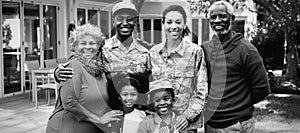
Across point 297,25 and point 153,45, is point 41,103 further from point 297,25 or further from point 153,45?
point 153,45

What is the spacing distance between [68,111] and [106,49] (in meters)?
0.40

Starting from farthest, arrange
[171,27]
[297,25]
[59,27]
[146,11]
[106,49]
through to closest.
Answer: [59,27], [297,25], [146,11], [106,49], [171,27]

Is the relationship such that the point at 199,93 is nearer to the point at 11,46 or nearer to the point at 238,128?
the point at 238,128

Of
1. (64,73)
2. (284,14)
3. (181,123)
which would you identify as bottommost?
(181,123)

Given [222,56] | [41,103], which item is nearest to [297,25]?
[41,103]

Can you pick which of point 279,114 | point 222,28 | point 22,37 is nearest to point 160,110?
point 222,28

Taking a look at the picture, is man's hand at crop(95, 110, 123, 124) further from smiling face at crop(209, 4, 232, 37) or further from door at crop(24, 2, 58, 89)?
door at crop(24, 2, 58, 89)

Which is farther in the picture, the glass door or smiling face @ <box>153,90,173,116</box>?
the glass door

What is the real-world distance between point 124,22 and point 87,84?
1.26ft

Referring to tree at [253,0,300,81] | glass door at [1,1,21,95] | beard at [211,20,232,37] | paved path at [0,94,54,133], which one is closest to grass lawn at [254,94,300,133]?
tree at [253,0,300,81]

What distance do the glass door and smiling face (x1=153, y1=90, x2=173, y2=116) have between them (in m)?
6.85

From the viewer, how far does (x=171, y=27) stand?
6.38 feet

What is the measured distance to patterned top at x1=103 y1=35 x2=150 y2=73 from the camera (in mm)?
2012

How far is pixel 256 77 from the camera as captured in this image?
2.42 meters
